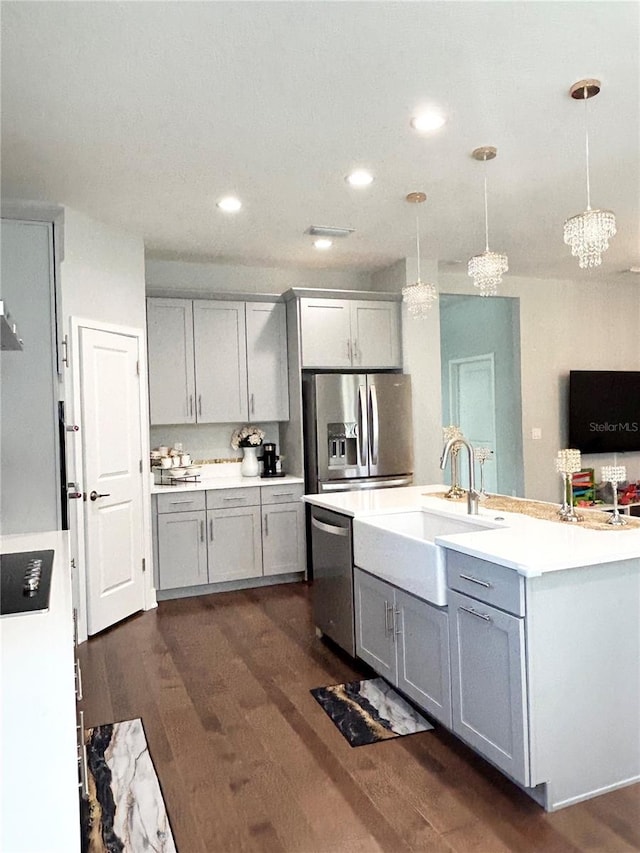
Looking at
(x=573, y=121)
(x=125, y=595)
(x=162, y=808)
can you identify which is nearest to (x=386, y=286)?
(x=573, y=121)

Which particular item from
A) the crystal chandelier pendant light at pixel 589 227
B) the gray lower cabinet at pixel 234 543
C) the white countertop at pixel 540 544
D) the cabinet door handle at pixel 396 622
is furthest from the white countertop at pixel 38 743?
the gray lower cabinet at pixel 234 543

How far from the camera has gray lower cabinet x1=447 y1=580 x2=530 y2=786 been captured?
2.00m

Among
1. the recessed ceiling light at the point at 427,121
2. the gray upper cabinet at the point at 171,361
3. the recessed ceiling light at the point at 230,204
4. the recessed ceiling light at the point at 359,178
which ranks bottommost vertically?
the gray upper cabinet at the point at 171,361

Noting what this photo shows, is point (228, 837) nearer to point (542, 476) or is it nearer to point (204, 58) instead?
point (204, 58)

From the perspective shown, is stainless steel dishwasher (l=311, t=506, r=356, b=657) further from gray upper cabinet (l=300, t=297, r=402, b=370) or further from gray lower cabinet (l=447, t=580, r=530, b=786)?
gray upper cabinet (l=300, t=297, r=402, b=370)

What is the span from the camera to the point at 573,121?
288 centimetres

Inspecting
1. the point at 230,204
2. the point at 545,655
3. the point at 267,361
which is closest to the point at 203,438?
the point at 267,361

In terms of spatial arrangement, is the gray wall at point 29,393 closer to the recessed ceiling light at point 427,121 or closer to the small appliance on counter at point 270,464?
the recessed ceiling light at point 427,121

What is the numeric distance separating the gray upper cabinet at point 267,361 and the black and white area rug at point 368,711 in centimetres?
269

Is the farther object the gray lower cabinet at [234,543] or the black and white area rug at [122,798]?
the gray lower cabinet at [234,543]

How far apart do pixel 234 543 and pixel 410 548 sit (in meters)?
2.52

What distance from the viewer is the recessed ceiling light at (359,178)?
3.44m

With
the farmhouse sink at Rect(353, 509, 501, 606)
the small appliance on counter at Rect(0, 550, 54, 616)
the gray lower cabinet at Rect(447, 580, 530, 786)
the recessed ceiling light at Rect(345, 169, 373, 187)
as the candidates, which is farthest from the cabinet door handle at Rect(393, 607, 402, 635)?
the recessed ceiling light at Rect(345, 169, 373, 187)

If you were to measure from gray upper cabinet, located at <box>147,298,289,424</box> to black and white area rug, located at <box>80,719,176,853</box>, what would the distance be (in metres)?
2.68
